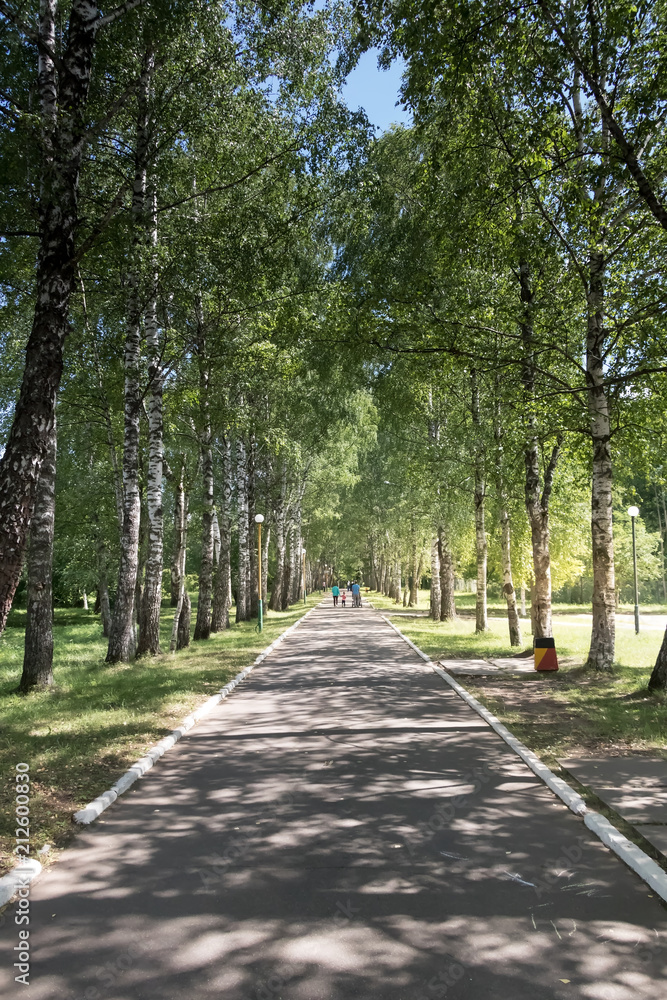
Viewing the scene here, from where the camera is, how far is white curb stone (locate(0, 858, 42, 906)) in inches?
158

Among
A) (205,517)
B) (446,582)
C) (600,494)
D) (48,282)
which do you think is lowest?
(446,582)

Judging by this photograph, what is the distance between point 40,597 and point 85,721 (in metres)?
3.05

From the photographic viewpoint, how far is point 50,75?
800 centimetres

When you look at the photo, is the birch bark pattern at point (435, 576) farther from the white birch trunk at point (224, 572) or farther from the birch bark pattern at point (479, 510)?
the white birch trunk at point (224, 572)

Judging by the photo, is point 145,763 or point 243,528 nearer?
point 145,763

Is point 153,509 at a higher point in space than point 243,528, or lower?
lower

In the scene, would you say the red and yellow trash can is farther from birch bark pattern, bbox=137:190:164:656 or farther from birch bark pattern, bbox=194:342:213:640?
birch bark pattern, bbox=194:342:213:640

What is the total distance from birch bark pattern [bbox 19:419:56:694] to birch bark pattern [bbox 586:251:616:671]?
913 centimetres

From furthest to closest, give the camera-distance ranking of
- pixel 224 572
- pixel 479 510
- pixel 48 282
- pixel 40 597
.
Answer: pixel 224 572, pixel 479 510, pixel 40 597, pixel 48 282

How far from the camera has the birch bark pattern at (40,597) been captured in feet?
35.2

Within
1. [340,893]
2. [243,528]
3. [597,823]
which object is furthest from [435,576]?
[340,893]

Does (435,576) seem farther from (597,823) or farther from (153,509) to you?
(597,823)

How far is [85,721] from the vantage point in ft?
27.9

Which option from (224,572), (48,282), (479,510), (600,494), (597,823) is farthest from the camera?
(224,572)
